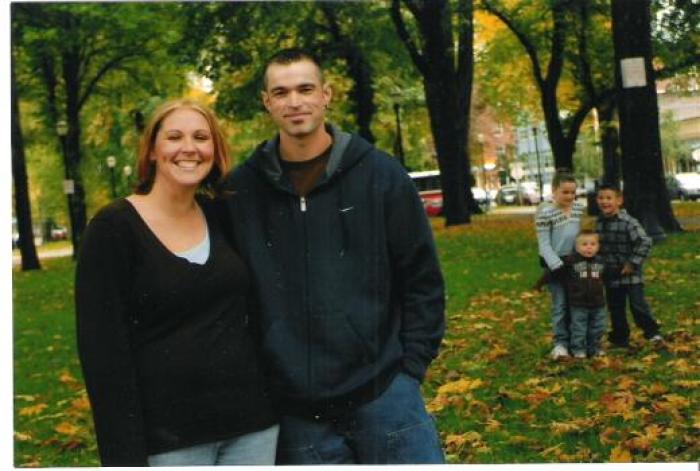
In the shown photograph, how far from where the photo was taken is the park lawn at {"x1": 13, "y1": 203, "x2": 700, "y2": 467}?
163 inches

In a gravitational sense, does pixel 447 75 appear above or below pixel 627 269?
above

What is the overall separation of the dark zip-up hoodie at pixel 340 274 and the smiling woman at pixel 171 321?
0.32 feet

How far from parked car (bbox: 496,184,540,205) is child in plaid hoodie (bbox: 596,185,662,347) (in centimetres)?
52

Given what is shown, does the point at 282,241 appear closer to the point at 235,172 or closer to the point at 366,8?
the point at 235,172

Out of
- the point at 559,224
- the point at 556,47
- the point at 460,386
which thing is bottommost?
the point at 460,386

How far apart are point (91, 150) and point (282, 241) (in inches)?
371

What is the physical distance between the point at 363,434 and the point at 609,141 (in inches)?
174

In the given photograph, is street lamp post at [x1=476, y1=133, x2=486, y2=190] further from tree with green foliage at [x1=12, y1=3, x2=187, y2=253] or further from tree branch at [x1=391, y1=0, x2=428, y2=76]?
tree with green foliage at [x1=12, y1=3, x2=187, y2=253]

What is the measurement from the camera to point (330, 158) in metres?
2.51

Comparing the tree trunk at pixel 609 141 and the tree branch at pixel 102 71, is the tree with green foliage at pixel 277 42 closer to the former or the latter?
the tree branch at pixel 102 71

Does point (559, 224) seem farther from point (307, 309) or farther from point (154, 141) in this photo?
point (154, 141)

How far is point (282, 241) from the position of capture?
8.16 feet

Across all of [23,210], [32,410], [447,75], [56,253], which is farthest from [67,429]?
[447,75]

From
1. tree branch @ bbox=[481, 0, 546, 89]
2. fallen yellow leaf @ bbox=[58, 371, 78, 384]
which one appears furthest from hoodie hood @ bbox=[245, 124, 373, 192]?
tree branch @ bbox=[481, 0, 546, 89]
